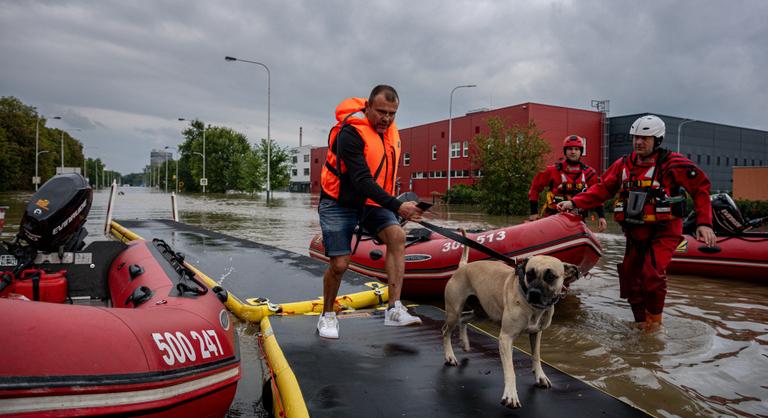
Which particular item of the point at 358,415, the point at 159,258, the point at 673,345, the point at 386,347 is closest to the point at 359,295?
the point at 386,347

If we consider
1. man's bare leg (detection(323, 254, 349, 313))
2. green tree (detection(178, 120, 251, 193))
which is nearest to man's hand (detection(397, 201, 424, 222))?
man's bare leg (detection(323, 254, 349, 313))

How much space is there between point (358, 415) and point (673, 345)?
3.49 metres

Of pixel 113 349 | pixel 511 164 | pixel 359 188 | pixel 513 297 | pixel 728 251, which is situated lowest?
pixel 728 251

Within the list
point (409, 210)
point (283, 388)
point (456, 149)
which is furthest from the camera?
point (456, 149)

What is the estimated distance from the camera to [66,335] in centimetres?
211

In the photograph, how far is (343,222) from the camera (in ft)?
13.3

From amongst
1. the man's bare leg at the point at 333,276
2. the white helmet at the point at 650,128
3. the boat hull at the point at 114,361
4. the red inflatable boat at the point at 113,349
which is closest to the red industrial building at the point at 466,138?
the white helmet at the point at 650,128

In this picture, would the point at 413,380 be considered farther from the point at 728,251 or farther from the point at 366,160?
the point at 728,251

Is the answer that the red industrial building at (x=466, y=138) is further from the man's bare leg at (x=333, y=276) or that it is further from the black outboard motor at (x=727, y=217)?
the man's bare leg at (x=333, y=276)

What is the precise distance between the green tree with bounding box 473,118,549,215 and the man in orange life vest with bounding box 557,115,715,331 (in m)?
19.9

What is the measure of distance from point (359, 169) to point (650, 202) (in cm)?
312

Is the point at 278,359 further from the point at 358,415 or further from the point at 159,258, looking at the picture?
the point at 159,258

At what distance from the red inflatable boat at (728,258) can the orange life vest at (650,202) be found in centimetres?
384

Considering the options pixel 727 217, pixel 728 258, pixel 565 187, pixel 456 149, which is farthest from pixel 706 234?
pixel 456 149
